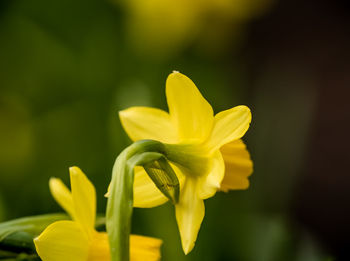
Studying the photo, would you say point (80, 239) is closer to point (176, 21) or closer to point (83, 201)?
point (83, 201)

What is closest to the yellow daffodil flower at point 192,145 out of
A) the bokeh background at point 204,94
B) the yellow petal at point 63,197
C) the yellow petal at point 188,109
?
the yellow petal at point 188,109

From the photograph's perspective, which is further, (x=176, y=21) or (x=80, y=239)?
(x=176, y=21)

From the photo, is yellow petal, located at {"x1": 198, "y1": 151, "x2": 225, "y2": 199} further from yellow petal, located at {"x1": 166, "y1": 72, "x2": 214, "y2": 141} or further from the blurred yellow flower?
the blurred yellow flower

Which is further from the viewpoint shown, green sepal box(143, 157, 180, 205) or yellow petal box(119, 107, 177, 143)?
yellow petal box(119, 107, 177, 143)

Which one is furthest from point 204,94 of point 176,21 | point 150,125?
point 150,125

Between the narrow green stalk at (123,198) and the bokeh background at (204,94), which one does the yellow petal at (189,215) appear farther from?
the bokeh background at (204,94)

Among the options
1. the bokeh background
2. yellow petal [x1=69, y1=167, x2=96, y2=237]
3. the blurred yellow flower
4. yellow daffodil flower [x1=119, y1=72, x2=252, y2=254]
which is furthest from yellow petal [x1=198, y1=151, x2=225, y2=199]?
the blurred yellow flower
